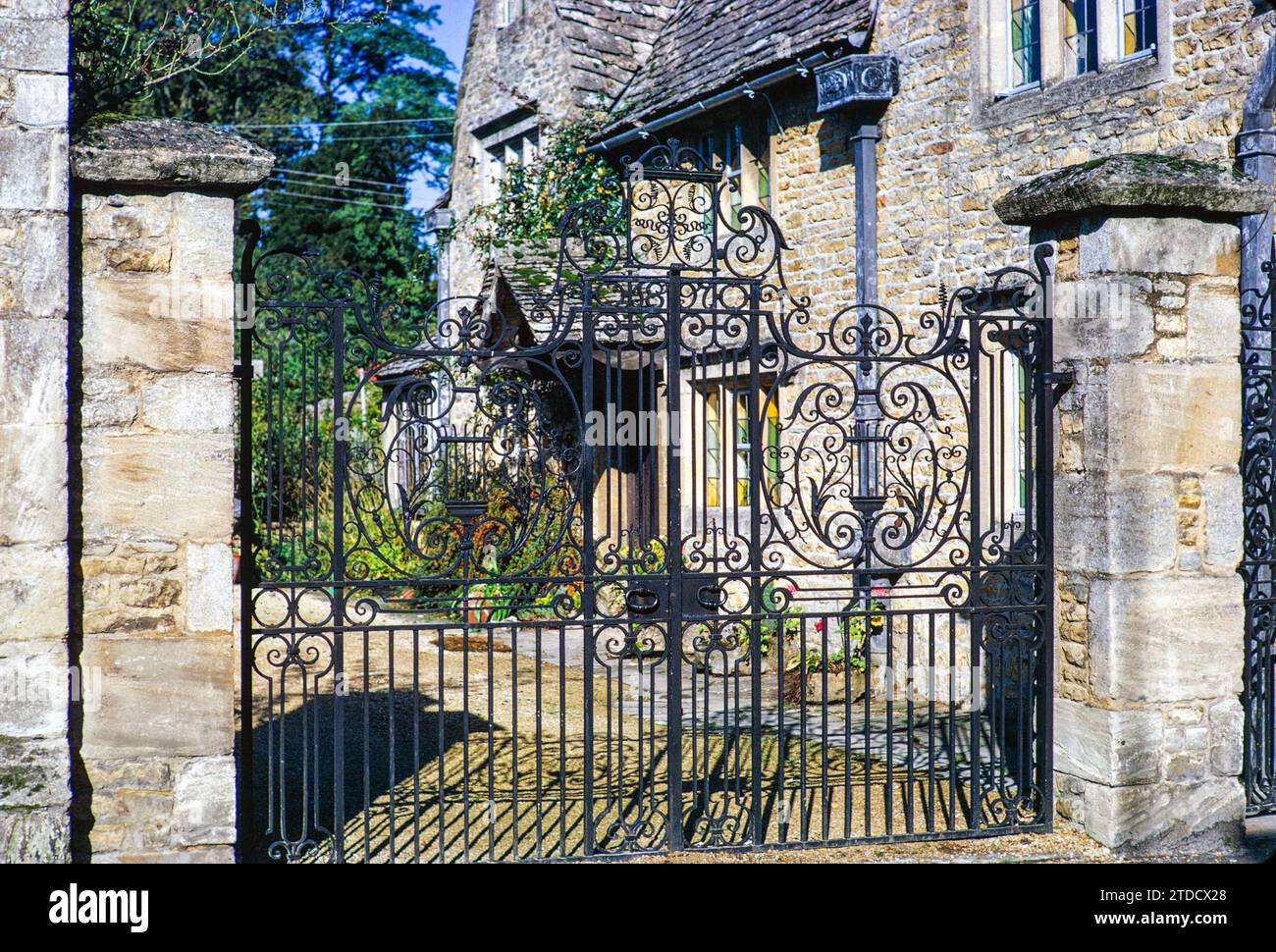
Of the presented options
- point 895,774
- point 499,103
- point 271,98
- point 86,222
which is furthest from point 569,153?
point 271,98

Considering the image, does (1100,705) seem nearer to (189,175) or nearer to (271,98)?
(189,175)

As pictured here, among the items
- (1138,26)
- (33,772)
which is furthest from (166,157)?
(1138,26)

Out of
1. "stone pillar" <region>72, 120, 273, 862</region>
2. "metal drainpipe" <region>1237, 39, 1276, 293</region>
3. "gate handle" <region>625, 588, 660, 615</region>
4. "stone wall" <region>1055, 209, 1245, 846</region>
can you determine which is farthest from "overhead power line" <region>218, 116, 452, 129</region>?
"stone wall" <region>1055, 209, 1245, 846</region>

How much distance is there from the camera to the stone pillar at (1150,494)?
5.36m

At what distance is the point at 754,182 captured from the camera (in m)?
11.5

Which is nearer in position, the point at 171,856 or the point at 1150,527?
the point at 171,856

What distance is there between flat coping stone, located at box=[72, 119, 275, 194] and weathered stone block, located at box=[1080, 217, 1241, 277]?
3380mm

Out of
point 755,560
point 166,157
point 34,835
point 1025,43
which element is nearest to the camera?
point 34,835

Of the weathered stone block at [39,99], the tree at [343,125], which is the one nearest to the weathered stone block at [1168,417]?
the weathered stone block at [39,99]

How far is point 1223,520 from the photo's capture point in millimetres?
5504

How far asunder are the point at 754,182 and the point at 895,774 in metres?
6.27

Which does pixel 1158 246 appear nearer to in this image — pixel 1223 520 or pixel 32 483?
pixel 1223 520

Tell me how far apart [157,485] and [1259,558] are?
477 cm

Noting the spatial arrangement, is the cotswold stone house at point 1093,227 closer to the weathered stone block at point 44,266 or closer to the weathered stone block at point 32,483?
the weathered stone block at point 44,266
